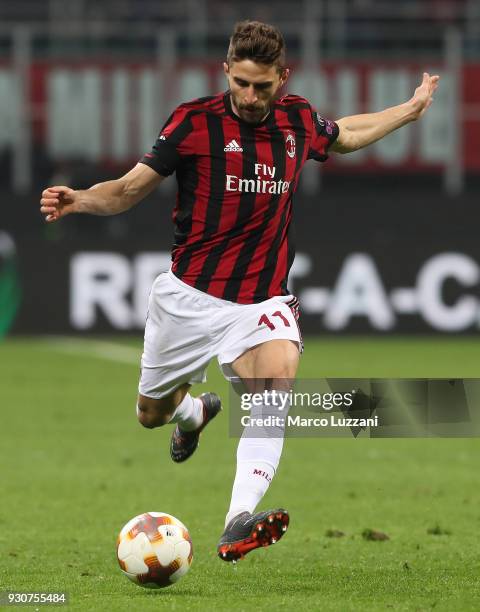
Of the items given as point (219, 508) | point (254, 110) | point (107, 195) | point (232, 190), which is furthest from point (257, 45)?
point (219, 508)

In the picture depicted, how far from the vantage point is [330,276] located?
1948 centimetres

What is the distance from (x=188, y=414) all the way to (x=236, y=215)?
178cm

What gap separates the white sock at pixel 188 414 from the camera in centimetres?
797

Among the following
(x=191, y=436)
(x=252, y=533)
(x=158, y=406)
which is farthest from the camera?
(x=191, y=436)

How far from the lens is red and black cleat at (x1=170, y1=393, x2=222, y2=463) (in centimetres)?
837

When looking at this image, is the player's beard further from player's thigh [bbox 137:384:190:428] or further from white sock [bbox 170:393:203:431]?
white sock [bbox 170:393:203:431]

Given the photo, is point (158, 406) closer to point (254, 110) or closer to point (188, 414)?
point (188, 414)

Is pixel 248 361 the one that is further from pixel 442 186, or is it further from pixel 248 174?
pixel 442 186

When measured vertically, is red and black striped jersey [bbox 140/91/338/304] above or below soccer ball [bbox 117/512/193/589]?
above

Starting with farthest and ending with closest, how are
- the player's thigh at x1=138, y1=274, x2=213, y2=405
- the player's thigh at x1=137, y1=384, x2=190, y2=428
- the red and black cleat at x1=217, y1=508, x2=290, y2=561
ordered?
the player's thigh at x1=137, y1=384, x2=190, y2=428 < the player's thigh at x1=138, y1=274, x2=213, y2=405 < the red and black cleat at x1=217, y1=508, x2=290, y2=561

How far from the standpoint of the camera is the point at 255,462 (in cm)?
620

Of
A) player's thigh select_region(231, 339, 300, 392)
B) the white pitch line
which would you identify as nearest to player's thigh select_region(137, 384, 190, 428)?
player's thigh select_region(231, 339, 300, 392)

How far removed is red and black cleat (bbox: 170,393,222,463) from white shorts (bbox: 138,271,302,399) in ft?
3.73

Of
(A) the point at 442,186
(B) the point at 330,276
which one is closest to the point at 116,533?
(B) the point at 330,276
